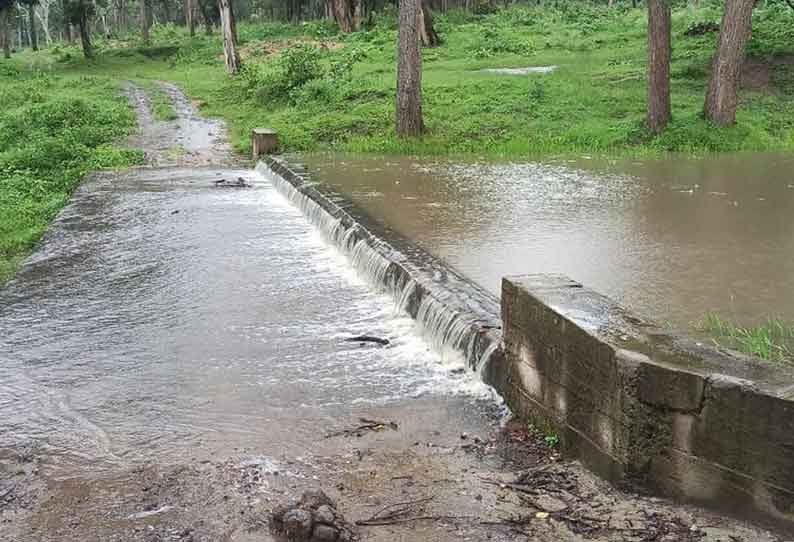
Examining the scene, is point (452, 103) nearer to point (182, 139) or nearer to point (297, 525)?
point (182, 139)

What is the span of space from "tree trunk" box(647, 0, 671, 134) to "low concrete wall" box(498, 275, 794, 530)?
507 inches

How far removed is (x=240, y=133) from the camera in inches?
802

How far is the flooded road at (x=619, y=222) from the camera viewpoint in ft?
23.3

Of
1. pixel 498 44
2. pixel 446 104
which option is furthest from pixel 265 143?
pixel 498 44

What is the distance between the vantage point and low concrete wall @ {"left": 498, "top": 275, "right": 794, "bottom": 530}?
377 cm

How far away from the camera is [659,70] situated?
55.0 ft

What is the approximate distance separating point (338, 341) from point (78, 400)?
2054 mm

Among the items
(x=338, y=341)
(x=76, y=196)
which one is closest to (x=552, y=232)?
(x=338, y=341)

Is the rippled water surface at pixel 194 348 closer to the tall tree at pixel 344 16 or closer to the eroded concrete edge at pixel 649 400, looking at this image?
the eroded concrete edge at pixel 649 400

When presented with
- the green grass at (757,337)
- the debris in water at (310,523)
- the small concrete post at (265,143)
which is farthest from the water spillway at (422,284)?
the small concrete post at (265,143)

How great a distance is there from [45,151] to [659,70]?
39.7ft

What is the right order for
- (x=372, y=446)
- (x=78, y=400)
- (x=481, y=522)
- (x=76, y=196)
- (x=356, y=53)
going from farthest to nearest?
1. (x=356, y=53)
2. (x=76, y=196)
3. (x=78, y=400)
4. (x=372, y=446)
5. (x=481, y=522)

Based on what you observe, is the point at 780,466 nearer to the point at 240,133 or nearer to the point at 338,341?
the point at 338,341

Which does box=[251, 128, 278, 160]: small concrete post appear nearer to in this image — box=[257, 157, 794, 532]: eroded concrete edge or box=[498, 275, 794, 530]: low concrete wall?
box=[257, 157, 794, 532]: eroded concrete edge
